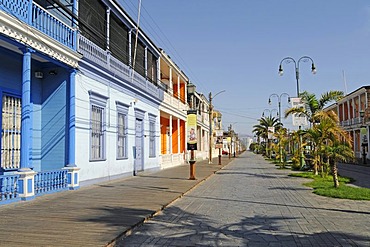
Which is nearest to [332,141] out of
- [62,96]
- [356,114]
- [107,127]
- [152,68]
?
[107,127]

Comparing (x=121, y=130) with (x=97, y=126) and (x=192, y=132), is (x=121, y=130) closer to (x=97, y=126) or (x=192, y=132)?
(x=97, y=126)

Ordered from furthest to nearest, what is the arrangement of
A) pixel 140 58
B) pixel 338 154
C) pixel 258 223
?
pixel 140 58, pixel 338 154, pixel 258 223

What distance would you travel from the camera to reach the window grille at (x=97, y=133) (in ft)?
53.1

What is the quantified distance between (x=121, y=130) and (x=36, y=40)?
27.9 feet

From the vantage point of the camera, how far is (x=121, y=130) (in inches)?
773

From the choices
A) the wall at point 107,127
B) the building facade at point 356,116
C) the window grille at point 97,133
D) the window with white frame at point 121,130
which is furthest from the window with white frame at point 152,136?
the building facade at point 356,116

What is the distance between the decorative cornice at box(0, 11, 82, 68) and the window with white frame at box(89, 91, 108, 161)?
2.31 m

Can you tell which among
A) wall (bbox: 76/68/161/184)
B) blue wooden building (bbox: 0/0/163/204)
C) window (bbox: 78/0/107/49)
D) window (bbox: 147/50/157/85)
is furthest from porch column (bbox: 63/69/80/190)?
window (bbox: 147/50/157/85)

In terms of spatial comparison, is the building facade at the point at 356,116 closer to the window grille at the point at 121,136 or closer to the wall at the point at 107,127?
the wall at the point at 107,127

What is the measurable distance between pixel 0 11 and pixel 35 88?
4589 mm

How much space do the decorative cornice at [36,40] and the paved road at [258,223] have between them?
6.23 metres

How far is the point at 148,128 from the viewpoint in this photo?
24.6 meters

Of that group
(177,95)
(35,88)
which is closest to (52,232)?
(35,88)

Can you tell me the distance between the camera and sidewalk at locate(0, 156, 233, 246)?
679 centimetres
